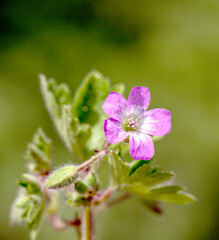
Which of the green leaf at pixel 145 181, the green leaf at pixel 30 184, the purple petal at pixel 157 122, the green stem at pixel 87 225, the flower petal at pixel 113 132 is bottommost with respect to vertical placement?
the green stem at pixel 87 225

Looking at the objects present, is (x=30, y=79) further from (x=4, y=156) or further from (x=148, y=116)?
(x=148, y=116)

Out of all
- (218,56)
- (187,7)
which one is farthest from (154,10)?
(218,56)

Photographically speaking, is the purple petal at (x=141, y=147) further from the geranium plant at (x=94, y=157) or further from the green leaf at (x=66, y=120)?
the green leaf at (x=66, y=120)

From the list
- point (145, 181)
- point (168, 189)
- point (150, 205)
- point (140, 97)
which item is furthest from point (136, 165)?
point (150, 205)

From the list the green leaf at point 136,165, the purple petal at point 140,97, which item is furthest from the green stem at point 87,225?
the purple petal at point 140,97

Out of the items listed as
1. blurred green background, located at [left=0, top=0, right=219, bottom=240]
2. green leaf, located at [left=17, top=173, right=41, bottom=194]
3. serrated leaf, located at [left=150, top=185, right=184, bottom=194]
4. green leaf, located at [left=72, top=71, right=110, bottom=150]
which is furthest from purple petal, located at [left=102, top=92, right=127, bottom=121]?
blurred green background, located at [left=0, top=0, right=219, bottom=240]
